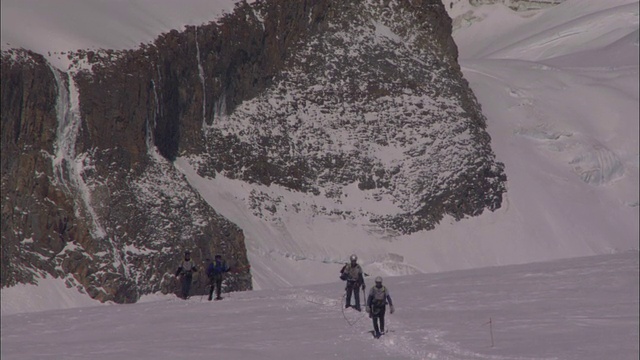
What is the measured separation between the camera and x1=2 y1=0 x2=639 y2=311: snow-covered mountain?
56.1 metres

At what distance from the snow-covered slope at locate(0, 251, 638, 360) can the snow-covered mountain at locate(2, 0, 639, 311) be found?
14240 millimetres

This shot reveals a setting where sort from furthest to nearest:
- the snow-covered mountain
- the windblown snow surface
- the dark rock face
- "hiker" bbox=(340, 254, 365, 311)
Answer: the snow-covered mountain, the dark rock face, "hiker" bbox=(340, 254, 365, 311), the windblown snow surface

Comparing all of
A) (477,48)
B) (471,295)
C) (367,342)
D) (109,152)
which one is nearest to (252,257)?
(109,152)

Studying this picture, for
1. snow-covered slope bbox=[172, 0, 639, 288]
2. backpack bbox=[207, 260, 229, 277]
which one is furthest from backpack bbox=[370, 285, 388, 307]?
snow-covered slope bbox=[172, 0, 639, 288]

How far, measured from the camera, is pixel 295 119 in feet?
197

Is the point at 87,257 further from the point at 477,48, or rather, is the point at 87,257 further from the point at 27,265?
the point at 477,48

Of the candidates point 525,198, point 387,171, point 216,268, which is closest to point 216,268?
point 216,268

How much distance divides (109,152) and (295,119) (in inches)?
512

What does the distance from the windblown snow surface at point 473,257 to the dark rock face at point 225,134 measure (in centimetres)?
116

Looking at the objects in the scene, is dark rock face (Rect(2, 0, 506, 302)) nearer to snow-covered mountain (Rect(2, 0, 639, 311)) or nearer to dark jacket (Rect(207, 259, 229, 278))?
Result: snow-covered mountain (Rect(2, 0, 639, 311))

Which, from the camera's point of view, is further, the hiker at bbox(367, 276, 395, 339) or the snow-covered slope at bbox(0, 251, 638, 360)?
the hiker at bbox(367, 276, 395, 339)

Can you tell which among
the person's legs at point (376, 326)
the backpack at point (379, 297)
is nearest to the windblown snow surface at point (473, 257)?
the person's legs at point (376, 326)

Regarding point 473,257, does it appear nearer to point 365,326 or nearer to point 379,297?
point 365,326

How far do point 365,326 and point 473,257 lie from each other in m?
30.4
